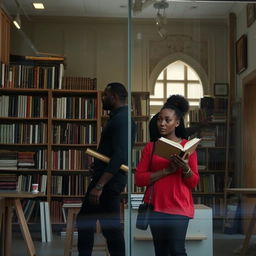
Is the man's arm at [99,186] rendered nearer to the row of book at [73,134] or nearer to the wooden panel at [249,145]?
the wooden panel at [249,145]

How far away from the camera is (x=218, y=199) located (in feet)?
11.7

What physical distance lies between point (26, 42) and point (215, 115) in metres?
3.55

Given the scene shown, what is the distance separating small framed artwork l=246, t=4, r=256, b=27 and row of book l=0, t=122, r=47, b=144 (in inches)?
132

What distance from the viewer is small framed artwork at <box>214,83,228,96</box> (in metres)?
3.61

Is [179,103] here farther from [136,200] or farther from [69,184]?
[69,184]

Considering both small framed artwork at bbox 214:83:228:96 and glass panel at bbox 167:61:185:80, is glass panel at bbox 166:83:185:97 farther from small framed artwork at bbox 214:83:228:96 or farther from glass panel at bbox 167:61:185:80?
small framed artwork at bbox 214:83:228:96

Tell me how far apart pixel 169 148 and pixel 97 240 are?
1.69m

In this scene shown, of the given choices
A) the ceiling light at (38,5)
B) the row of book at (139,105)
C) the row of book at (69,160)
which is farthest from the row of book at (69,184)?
the row of book at (139,105)

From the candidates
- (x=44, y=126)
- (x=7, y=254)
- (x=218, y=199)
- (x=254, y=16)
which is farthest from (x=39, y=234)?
(x=254, y=16)

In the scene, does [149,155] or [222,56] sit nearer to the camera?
[149,155]

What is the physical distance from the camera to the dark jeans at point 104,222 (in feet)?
11.4

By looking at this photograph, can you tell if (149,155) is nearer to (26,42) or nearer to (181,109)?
(181,109)

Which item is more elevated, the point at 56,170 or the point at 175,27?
the point at 175,27

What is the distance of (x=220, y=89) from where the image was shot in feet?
11.9
